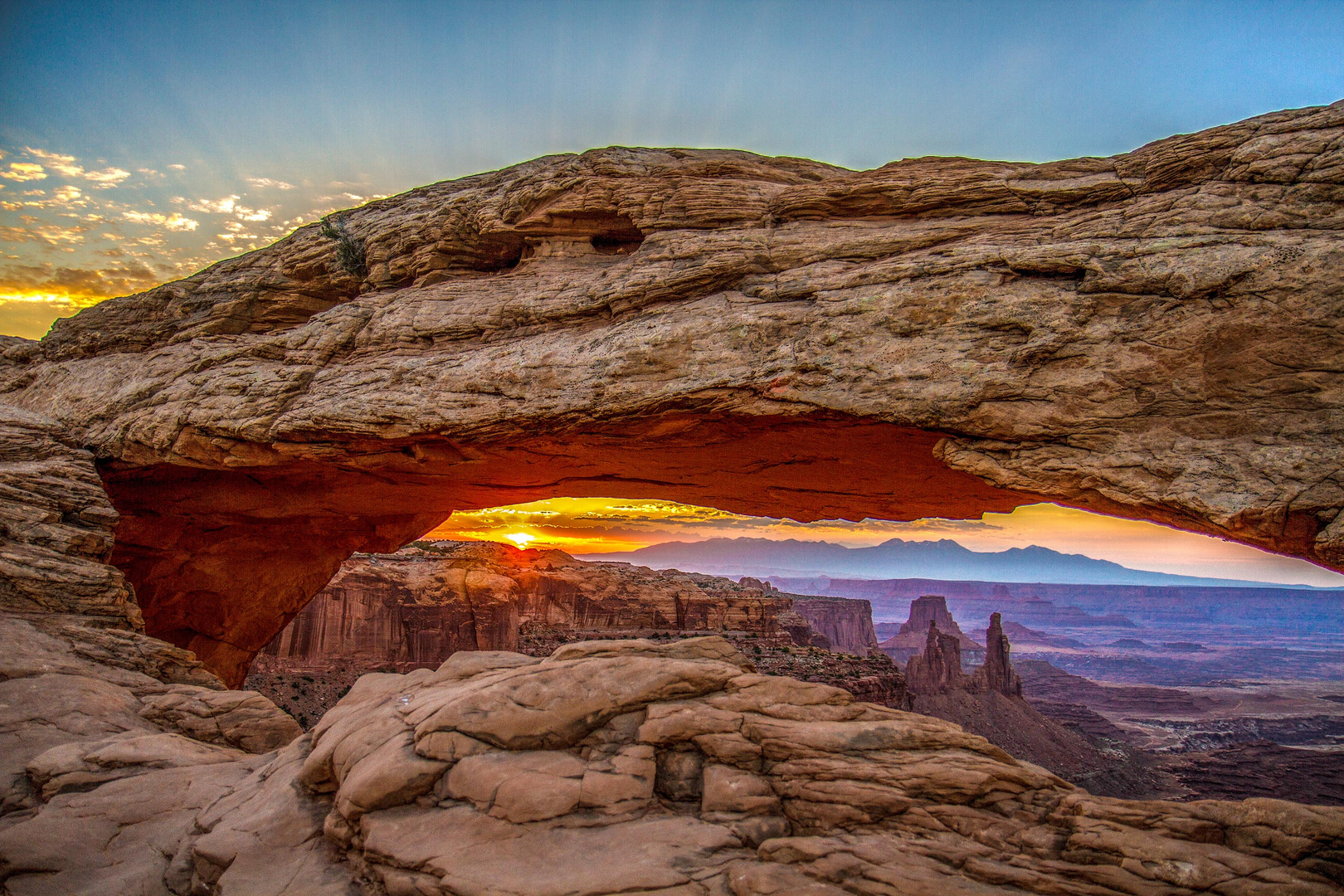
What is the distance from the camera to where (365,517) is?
23109mm

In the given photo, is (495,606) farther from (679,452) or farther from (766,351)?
(766,351)

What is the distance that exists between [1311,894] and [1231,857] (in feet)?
1.80

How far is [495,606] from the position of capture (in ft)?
178

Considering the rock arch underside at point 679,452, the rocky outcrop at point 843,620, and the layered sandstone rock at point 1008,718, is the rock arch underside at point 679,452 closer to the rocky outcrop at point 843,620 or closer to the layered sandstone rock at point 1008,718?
the layered sandstone rock at point 1008,718

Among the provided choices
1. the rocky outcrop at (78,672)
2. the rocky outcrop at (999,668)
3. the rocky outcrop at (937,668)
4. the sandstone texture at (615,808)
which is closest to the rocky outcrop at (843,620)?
the rocky outcrop at (937,668)

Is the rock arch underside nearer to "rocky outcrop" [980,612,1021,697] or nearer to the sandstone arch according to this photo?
the sandstone arch

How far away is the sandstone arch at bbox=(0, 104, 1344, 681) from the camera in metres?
9.03

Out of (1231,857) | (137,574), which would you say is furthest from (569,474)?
(137,574)

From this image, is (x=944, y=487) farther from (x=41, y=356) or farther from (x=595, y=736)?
(x=41, y=356)

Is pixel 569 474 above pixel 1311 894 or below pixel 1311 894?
above

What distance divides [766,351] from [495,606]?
158 feet

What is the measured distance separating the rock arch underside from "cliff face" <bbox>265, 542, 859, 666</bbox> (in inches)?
1335

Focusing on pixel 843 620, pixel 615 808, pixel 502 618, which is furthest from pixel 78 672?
pixel 843 620

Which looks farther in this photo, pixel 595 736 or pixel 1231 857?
pixel 595 736
